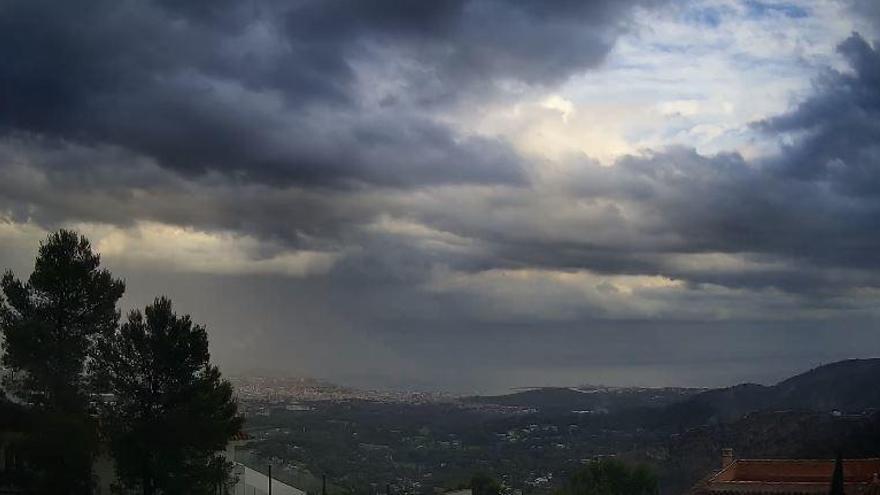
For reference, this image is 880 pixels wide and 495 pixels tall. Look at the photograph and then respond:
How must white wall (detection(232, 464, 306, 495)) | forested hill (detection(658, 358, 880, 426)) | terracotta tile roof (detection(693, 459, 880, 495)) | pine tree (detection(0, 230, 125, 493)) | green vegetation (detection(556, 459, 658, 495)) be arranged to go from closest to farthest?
pine tree (detection(0, 230, 125, 493))
white wall (detection(232, 464, 306, 495))
terracotta tile roof (detection(693, 459, 880, 495))
green vegetation (detection(556, 459, 658, 495))
forested hill (detection(658, 358, 880, 426))

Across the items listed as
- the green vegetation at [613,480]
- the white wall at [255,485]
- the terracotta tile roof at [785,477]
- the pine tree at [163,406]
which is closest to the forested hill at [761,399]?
the green vegetation at [613,480]

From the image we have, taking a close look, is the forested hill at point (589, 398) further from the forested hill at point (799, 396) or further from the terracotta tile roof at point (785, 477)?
the terracotta tile roof at point (785, 477)

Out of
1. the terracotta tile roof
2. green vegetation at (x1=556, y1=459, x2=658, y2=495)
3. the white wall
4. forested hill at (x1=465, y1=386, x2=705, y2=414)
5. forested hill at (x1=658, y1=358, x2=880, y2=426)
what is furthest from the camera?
forested hill at (x1=465, y1=386, x2=705, y2=414)

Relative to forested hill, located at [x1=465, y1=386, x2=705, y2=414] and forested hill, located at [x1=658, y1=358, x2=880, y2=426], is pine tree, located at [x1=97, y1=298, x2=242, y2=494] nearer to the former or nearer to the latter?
forested hill, located at [x1=658, y1=358, x2=880, y2=426]

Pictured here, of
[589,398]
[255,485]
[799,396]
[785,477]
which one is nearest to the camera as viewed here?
[255,485]

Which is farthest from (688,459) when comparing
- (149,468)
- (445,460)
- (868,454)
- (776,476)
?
(149,468)

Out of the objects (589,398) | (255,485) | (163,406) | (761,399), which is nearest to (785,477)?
(255,485)

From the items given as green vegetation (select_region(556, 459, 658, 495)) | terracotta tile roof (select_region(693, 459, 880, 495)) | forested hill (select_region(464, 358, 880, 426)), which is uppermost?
forested hill (select_region(464, 358, 880, 426))

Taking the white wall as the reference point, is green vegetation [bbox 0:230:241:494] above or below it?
above

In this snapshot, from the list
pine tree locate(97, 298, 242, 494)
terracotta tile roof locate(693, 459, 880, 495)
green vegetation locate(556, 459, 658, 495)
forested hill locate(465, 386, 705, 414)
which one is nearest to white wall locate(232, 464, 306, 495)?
pine tree locate(97, 298, 242, 494)

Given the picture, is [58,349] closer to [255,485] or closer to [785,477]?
[255,485]

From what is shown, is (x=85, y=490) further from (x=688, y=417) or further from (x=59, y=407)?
(x=688, y=417)
